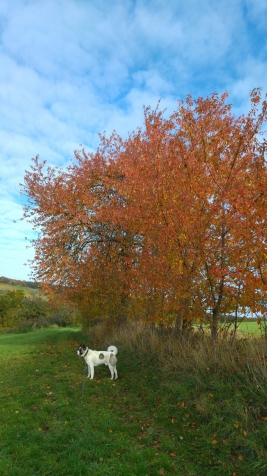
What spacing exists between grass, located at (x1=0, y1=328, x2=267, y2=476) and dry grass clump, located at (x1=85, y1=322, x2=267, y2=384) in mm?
76

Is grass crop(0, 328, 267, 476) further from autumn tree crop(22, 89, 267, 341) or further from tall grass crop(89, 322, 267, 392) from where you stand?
autumn tree crop(22, 89, 267, 341)

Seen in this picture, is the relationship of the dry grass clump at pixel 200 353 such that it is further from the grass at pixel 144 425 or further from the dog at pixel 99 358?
the dog at pixel 99 358

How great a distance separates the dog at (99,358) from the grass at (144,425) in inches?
26.9

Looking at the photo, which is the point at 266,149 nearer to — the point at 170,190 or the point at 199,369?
the point at 170,190

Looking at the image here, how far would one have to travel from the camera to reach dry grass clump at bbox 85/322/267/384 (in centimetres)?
587

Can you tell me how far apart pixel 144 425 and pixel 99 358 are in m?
4.08

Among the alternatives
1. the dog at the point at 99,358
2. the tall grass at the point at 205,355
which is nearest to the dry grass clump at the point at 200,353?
the tall grass at the point at 205,355

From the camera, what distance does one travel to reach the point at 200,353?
708 centimetres

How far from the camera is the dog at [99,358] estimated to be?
9383 mm

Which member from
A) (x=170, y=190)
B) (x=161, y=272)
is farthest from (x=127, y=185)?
(x=161, y=272)

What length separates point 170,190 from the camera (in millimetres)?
8430

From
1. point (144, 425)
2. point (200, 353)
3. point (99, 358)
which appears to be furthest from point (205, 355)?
point (99, 358)

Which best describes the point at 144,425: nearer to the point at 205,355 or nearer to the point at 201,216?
the point at 205,355

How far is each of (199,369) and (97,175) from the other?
12.2m
